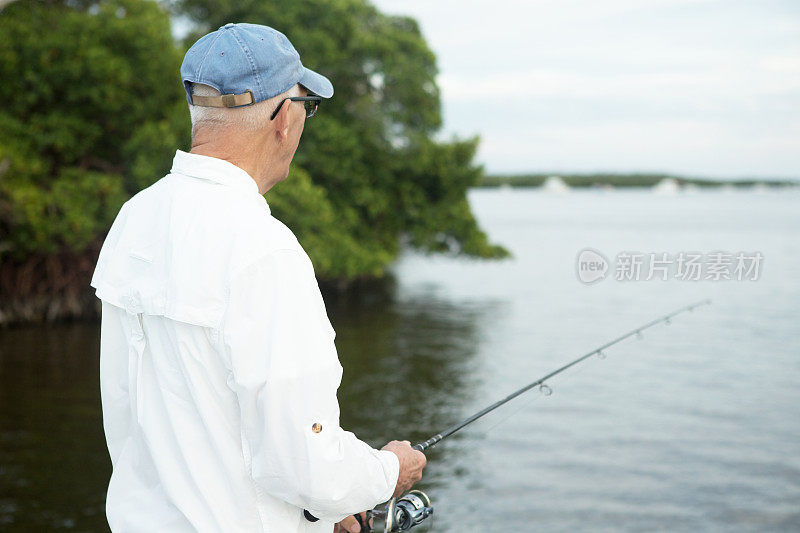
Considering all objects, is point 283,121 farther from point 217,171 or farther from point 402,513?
point 402,513

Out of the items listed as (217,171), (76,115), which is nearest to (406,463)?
(217,171)

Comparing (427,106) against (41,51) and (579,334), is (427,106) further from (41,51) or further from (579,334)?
(41,51)

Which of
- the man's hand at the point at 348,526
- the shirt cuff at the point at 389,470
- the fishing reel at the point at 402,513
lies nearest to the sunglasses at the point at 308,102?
the shirt cuff at the point at 389,470

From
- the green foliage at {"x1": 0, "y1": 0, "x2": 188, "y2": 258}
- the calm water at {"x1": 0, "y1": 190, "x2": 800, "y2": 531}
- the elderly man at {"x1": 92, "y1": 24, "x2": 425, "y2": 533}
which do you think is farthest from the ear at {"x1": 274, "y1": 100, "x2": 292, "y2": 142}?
the green foliage at {"x1": 0, "y1": 0, "x2": 188, "y2": 258}

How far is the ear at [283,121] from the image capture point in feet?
5.89

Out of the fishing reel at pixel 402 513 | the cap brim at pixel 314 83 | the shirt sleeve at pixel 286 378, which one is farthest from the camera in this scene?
the fishing reel at pixel 402 513

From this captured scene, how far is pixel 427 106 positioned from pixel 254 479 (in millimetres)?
19477

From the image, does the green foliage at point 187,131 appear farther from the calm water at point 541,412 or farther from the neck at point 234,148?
the neck at point 234,148

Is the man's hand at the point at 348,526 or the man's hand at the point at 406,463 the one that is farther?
the man's hand at the point at 348,526

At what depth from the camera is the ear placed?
1.79m

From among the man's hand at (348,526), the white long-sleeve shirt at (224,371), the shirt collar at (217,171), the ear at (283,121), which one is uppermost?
the ear at (283,121)

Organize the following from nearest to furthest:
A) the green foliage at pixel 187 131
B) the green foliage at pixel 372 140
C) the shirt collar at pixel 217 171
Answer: the shirt collar at pixel 217 171, the green foliage at pixel 187 131, the green foliage at pixel 372 140

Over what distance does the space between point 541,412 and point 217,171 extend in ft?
32.6

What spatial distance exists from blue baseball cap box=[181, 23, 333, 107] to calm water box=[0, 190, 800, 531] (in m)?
1.92
